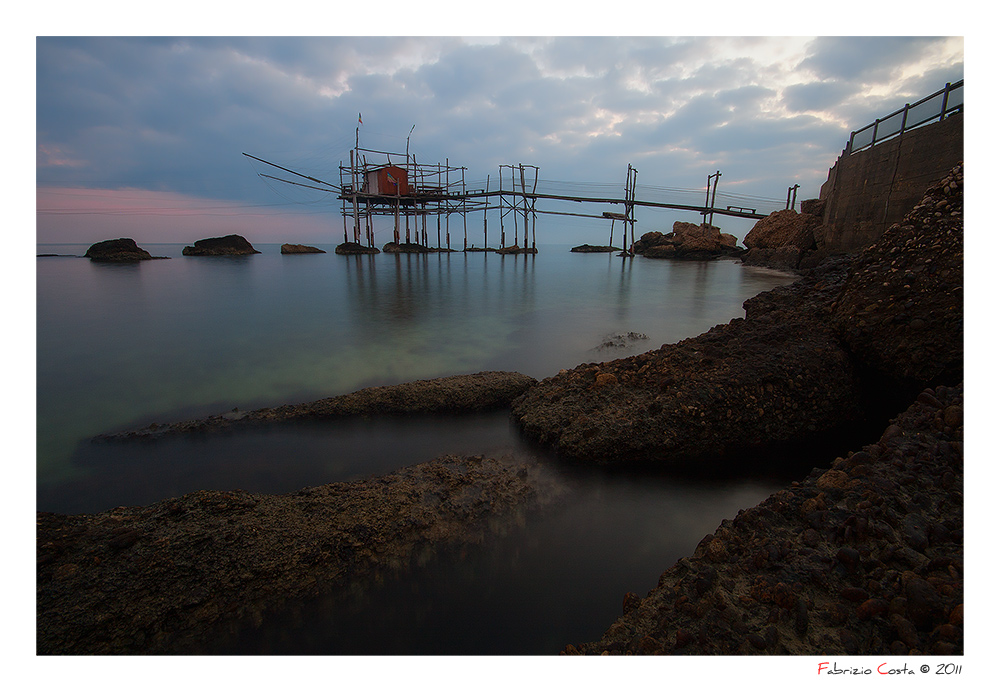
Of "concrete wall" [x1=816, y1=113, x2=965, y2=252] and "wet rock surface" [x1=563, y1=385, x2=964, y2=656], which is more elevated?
"concrete wall" [x1=816, y1=113, x2=965, y2=252]

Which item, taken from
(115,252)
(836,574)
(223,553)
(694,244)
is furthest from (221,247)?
(836,574)

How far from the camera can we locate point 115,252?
27781mm

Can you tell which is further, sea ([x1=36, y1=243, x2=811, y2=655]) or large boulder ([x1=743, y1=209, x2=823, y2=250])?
large boulder ([x1=743, y1=209, x2=823, y2=250])

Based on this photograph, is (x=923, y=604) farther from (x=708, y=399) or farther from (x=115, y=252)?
(x=115, y=252)

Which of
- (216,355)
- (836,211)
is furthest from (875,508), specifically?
(836,211)

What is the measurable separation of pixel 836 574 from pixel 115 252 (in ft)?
123

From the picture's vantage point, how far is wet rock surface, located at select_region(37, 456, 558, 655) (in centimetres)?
186

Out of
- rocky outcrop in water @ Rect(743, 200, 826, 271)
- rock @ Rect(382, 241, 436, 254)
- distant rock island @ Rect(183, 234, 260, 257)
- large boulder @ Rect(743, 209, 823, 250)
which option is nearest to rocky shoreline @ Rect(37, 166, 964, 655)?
rocky outcrop in water @ Rect(743, 200, 826, 271)

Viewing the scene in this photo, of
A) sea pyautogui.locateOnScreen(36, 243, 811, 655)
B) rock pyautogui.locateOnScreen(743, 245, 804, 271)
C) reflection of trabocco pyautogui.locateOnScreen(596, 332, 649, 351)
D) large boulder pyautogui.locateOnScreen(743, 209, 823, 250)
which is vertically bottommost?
sea pyautogui.locateOnScreen(36, 243, 811, 655)

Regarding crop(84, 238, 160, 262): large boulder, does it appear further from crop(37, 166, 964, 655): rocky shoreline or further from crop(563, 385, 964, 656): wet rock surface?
crop(563, 385, 964, 656): wet rock surface

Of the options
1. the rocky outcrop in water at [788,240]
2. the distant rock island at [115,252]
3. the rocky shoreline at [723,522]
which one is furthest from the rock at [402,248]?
the rocky shoreline at [723,522]

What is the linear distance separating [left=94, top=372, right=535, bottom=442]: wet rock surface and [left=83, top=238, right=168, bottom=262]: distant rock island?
31.4 meters

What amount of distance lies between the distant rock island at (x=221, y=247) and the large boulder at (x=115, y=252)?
645 centimetres

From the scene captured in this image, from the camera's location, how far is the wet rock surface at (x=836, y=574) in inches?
60.5
